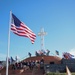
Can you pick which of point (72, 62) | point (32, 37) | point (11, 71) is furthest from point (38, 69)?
point (32, 37)

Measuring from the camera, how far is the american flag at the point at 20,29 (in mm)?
10749

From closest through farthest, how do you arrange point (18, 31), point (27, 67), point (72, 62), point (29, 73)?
1. point (18, 31)
2. point (29, 73)
3. point (27, 67)
4. point (72, 62)

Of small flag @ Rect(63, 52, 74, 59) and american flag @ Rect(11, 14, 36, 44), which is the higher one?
small flag @ Rect(63, 52, 74, 59)

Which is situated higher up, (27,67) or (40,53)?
(40,53)

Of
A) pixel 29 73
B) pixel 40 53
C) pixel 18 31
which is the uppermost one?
pixel 40 53

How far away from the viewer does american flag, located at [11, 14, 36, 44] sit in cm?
1075

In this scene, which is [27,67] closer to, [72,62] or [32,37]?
[72,62]

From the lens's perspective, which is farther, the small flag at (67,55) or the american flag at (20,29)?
the small flag at (67,55)

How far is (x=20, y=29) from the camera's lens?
10.9 metres

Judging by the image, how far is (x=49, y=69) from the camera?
2245 cm

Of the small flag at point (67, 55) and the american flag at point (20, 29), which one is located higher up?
the small flag at point (67, 55)

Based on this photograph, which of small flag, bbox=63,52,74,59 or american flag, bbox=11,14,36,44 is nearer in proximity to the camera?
american flag, bbox=11,14,36,44

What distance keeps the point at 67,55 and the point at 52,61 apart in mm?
2631

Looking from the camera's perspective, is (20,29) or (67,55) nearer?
(20,29)
